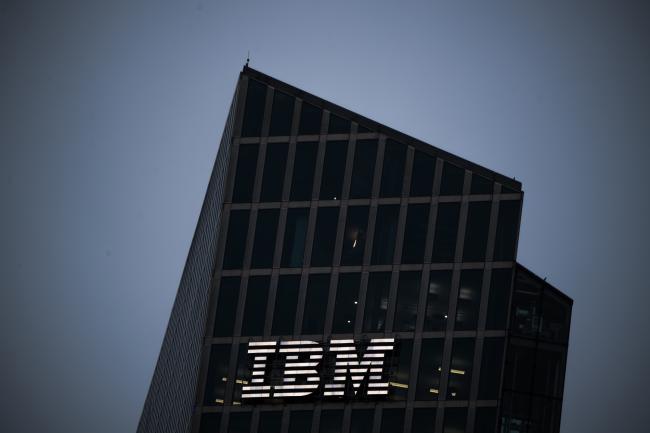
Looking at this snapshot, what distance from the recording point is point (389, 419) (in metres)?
55.1

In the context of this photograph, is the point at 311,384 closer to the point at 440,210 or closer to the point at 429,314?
the point at 429,314

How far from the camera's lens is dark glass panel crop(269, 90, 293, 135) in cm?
5956

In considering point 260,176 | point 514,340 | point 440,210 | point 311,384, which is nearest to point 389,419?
point 311,384

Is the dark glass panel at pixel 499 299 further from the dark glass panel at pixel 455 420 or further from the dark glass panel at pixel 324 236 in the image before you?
the dark glass panel at pixel 324 236

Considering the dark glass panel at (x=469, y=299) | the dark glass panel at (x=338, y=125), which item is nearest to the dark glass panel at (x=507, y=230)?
the dark glass panel at (x=469, y=299)

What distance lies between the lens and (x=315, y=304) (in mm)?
Answer: 56812

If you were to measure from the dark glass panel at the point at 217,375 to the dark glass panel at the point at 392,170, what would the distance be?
1289 cm

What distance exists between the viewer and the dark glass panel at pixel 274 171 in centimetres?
5875

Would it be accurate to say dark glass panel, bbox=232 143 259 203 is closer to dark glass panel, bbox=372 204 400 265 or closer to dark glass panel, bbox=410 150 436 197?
dark glass panel, bbox=372 204 400 265

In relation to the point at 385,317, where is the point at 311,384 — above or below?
below

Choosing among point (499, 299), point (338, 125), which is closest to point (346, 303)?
point (499, 299)

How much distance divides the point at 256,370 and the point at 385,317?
7.90 metres

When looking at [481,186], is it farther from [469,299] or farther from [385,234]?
[469,299]

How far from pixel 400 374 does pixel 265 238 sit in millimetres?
11144
